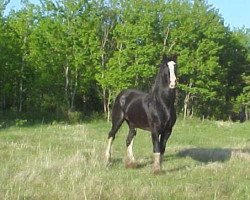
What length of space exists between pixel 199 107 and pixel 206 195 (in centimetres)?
4627

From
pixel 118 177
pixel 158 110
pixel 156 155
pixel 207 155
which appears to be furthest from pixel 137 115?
pixel 207 155

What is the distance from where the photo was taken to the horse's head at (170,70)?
399 inches

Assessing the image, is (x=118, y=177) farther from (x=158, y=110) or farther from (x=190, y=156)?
(x=190, y=156)

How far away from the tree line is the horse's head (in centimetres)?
2622

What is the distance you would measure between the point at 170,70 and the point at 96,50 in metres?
28.6

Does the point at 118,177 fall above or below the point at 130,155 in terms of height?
below

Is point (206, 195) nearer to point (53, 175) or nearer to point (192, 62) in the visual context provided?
point (53, 175)

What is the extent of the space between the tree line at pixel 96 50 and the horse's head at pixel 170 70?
86.0ft

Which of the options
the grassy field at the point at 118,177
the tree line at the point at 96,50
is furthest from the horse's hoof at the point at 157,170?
the tree line at the point at 96,50

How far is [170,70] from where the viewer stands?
10.2m

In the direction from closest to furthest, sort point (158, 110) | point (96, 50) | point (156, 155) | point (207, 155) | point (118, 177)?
point (118, 177) → point (156, 155) → point (158, 110) → point (207, 155) → point (96, 50)

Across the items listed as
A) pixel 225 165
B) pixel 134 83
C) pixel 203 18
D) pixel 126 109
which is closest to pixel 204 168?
pixel 225 165

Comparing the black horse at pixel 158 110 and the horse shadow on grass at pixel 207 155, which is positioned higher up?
the black horse at pixel 158 110

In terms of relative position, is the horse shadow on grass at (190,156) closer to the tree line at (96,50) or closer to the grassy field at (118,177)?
the grassy field at (118,177)
